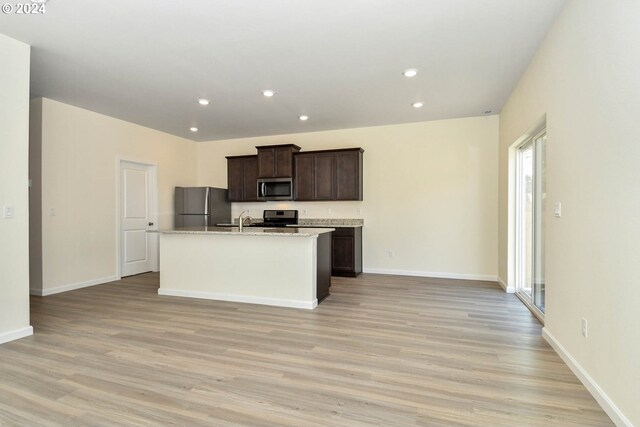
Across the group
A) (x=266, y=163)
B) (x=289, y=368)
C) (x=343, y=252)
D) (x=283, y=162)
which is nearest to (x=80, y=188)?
(x=266, y=163)

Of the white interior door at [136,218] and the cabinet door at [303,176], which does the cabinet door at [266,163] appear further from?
the white interior door at [136,218]

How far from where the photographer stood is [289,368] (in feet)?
8.10

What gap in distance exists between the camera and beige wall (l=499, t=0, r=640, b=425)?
5.63 feet

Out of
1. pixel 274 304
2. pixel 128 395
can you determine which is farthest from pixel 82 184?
pixel 128 395

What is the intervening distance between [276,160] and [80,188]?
10.3 ft

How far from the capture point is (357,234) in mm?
5910

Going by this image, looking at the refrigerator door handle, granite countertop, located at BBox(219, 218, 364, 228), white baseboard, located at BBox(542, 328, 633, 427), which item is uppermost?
the refrigerator door handle

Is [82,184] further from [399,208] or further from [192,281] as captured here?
[399,208]

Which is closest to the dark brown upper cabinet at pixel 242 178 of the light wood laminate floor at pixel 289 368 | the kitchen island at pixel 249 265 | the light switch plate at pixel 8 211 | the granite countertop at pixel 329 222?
the granite countertop at pixel 329 222

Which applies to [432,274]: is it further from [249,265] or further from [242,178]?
[242,178]

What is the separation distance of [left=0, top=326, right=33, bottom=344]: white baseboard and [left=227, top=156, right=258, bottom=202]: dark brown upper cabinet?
13.4ft

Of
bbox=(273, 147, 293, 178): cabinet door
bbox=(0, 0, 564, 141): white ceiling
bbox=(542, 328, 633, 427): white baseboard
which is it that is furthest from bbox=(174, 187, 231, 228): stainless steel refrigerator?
bbox=(542, 328, 633, 427): white baseboard

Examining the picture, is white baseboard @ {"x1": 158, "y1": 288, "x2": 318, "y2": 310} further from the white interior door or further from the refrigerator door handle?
the refrigerator door handle

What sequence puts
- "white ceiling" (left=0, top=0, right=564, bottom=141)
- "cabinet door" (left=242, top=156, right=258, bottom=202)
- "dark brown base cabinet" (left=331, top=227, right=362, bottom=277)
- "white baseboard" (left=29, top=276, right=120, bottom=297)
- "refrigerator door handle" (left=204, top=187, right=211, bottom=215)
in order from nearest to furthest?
1. "white ceiling" (left=0, top=0, right=564, bottom=141)
2. "white baseboard" (left=29, top=276, right=120, bottom=297)
3. "dark brown base cabinet" (left=331, top=227, right=362, bottom=277)
4. "refrigerator door handle" (left=204, top=187, right=211, bottom=215)
5. "cabinet door" (left=242, top=156, right=258, bottom=202)
